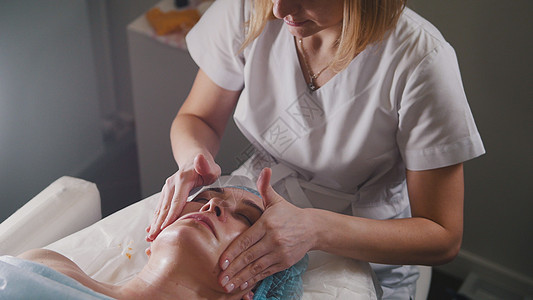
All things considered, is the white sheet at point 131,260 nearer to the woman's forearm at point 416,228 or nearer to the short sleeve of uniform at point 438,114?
the woman's forearm at point 416,228

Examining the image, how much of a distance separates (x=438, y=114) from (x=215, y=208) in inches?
16.5

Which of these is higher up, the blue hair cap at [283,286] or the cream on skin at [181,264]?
the cream on skin at [181,264]

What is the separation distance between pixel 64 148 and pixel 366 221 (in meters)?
1.06

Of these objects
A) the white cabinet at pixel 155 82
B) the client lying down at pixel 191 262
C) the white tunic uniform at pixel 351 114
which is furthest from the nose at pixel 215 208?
the white cabinet at pixel 155 82

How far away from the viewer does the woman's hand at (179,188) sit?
0.90 metres

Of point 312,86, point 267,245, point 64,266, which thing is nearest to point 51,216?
point 64,266

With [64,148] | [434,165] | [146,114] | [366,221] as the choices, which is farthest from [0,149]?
[434,165]

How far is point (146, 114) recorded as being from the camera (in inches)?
66.7

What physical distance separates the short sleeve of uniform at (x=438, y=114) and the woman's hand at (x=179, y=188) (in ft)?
1.20

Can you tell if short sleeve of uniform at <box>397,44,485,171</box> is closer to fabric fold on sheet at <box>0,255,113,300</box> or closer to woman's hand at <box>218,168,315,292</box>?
woman's hand at <box>218,168,315,292</box>

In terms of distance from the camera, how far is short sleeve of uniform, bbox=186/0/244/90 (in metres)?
1.12

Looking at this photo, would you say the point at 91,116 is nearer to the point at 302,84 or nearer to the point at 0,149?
the point at 0,149

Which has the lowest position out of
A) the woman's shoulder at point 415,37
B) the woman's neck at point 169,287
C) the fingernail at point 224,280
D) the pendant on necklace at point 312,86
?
the woman's neck at point 169,287

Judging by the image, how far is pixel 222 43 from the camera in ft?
3.78
